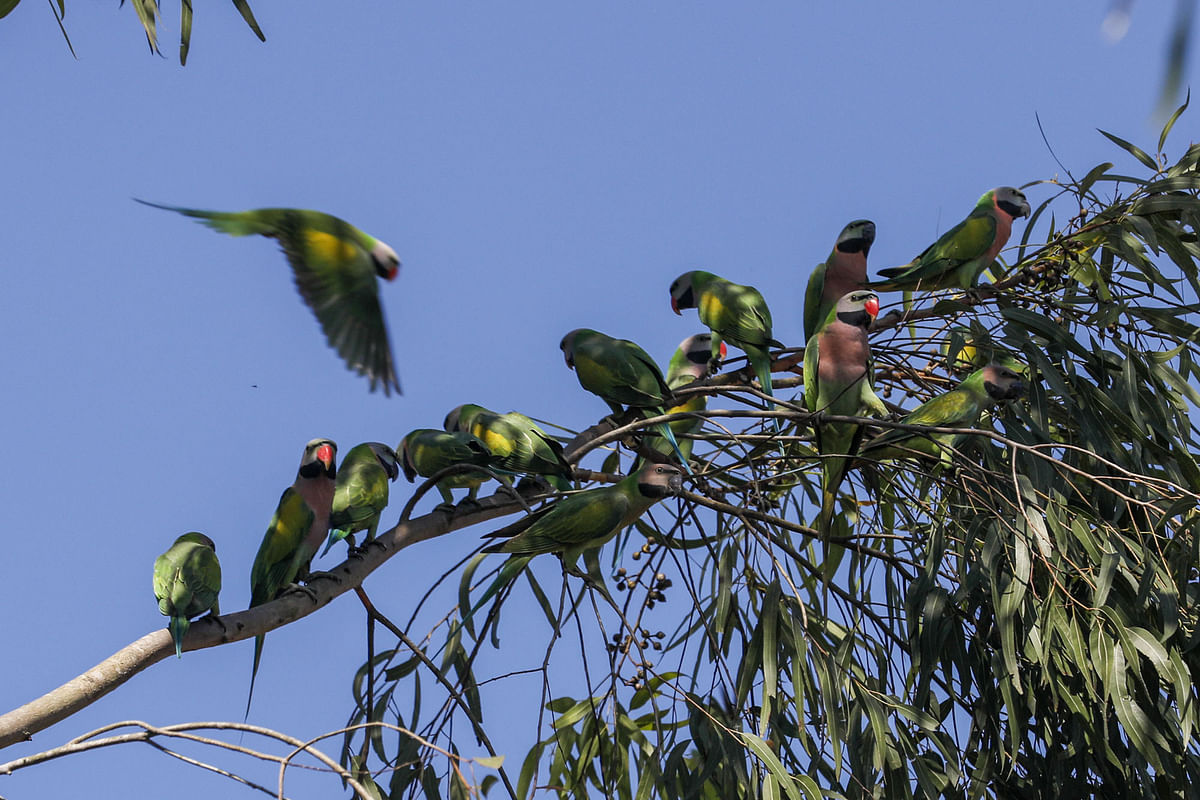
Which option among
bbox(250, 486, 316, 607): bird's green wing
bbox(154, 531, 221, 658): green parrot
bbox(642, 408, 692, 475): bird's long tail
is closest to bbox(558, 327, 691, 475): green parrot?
bbox(642, 408, 692, 475): bird's long tail

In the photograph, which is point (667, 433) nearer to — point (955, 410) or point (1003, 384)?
point (955, 410)

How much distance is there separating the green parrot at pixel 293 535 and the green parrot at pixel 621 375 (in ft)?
2.53

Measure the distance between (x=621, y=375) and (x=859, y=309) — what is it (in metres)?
0.66

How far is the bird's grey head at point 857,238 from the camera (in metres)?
3.73

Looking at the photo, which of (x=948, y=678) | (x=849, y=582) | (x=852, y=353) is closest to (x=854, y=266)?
(x=852, y=353)

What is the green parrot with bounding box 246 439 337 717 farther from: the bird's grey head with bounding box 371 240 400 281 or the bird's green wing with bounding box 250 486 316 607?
the bird's grey head with bounding box 371 240 400 281

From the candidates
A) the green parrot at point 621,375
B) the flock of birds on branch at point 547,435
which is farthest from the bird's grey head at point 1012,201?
the green parrot at point 621,375

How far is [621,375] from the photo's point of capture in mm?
3301

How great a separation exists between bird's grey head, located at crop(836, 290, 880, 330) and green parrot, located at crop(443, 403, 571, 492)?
830 millimetres

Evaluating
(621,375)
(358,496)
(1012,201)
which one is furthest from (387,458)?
(1012,201)

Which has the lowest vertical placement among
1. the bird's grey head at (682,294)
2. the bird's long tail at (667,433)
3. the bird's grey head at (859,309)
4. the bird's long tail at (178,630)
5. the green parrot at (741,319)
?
the bird's long tail at (178,630)

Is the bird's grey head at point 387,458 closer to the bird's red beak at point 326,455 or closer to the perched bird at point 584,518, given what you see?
the bird's red beak at point 326,455

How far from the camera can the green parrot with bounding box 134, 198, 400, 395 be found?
7.77 ft

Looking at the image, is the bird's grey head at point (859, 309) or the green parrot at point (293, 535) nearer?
the green parrot at point (293, 535)
